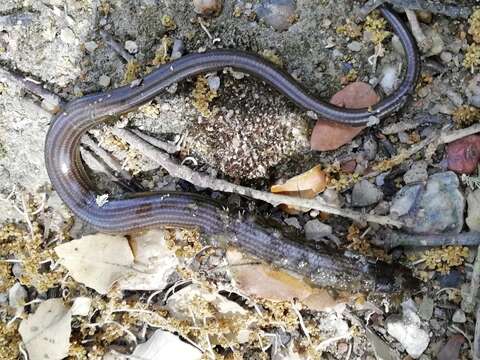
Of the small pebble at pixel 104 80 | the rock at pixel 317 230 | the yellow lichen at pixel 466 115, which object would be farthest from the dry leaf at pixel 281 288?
the small pebble at pixel 104 80

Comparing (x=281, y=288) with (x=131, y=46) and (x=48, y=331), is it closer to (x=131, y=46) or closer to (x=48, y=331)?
(x=48, y=331)

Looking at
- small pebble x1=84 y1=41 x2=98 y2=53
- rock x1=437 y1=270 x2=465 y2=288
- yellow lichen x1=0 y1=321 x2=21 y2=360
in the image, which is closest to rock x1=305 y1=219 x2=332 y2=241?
rock x1=437 y1=270 x2=465 y2=288

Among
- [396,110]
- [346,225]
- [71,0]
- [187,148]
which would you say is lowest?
[346,225]

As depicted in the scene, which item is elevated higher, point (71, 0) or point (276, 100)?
point (71, 0)

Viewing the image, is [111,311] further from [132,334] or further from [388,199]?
[388,199]

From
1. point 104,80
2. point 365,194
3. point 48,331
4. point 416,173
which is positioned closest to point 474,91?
point 416,173

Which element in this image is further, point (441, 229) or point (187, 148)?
point (187, 148)

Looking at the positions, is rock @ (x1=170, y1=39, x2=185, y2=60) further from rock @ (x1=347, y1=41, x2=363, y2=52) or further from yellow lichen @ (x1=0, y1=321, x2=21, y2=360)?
yellow lichen @ (x1=0, y1=321, x2=21, y2=360)

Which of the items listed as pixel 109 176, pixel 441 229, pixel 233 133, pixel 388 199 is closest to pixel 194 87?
pixel 233 133
